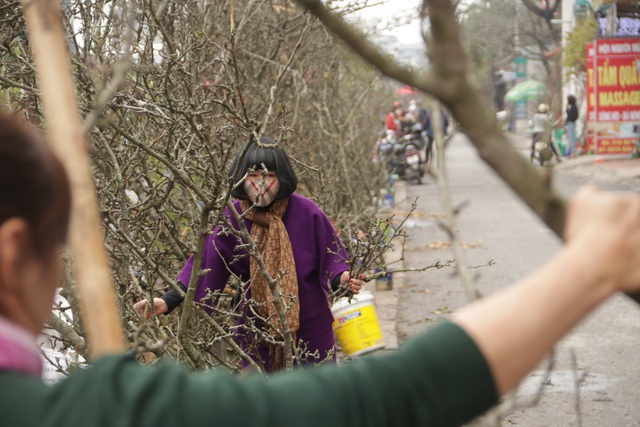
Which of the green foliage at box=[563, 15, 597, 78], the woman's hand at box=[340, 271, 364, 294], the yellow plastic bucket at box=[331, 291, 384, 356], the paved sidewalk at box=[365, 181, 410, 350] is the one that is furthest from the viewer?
the green foliage at box=[563, 15, 597, 78]

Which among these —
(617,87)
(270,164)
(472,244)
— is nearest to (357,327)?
(270,164)

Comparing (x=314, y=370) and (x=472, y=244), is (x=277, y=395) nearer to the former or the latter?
(x=314, y=370)

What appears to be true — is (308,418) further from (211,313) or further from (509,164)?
(211,313)

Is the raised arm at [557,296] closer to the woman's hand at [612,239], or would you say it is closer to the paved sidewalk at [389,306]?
the woman's hand at [612,239]

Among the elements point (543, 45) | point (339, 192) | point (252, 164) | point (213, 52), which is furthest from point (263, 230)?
point (543, 45)

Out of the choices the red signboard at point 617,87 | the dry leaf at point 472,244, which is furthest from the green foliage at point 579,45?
the dry leaf at point 472,244

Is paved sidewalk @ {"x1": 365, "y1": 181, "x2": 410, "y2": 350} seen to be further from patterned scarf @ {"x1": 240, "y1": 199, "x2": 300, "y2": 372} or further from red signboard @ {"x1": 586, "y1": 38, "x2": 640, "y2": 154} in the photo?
red signboard @ {"x1": 586, "y1": 38, "x2": 640, "y2": 154}

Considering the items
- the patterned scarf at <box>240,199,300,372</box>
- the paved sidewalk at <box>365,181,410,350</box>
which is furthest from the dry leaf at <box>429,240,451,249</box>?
the patterned scarf at <box>240,199,300,372</box>

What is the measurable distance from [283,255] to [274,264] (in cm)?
8

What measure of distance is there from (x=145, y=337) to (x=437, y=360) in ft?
9.52

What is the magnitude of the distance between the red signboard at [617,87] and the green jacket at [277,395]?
74.5 feet

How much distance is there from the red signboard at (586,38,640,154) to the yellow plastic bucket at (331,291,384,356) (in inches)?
740

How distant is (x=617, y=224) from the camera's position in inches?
50.9

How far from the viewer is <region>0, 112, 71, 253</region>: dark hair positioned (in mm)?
1241
